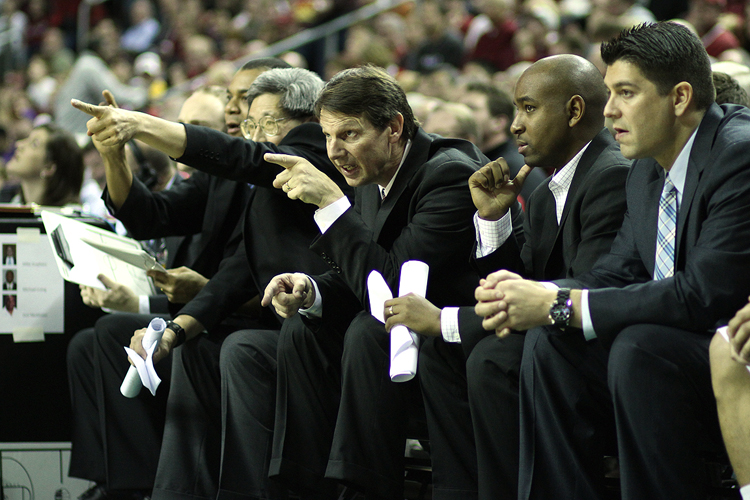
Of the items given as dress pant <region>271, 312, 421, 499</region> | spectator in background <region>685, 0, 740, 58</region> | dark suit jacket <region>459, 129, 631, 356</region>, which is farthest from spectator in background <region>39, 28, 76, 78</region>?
dark suit jacket <region>459, 129, 631, 356</region>

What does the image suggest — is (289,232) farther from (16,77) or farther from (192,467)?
(16,77)

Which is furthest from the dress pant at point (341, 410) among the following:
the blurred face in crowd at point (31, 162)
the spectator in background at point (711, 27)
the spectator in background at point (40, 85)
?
the spectator in background at point (40, 85)

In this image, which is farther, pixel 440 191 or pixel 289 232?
pixel 289 232

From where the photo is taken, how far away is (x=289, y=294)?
2764mm

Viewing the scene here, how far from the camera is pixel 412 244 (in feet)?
8.76

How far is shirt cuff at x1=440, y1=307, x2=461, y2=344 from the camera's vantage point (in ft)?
8.05

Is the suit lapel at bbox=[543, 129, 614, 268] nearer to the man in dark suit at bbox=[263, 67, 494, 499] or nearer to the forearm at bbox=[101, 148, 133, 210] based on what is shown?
the man in dark suit at bbox=[263, 67, 494, 499]

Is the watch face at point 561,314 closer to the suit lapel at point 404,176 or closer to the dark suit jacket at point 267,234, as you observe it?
the suit lapel at point 404,176

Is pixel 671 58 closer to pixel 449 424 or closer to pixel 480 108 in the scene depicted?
pixel 449 424

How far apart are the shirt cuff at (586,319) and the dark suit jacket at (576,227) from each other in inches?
11.8

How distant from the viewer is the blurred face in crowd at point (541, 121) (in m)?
2.67

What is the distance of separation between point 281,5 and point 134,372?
968 cm

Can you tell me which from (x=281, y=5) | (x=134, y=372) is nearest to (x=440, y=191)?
(x=134, y=372)

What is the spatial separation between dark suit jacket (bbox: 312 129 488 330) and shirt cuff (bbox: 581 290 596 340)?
64 centimetres
